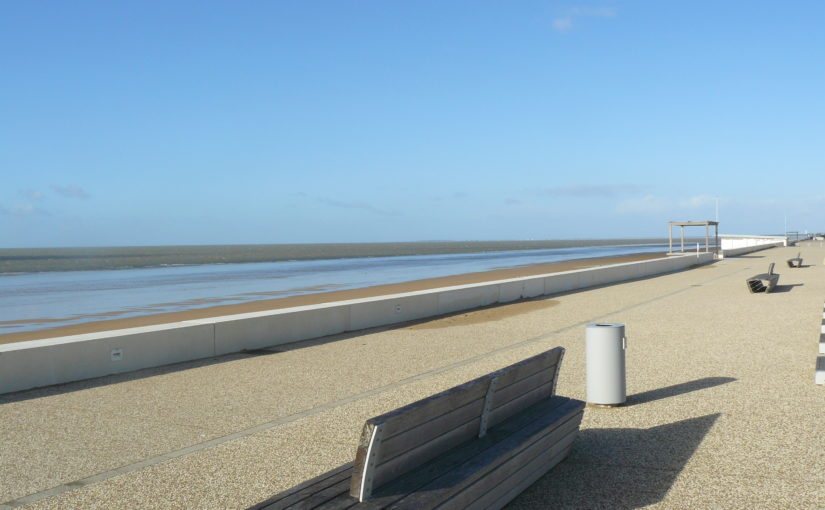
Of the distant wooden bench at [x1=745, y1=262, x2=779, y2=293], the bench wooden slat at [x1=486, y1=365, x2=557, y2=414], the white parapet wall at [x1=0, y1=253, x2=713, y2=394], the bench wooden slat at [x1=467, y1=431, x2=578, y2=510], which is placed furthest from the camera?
the distant wooden bench at [x1=745, y1=262, x2=779, y2=293]

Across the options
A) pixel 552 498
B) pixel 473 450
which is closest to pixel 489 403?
pixel 473 450

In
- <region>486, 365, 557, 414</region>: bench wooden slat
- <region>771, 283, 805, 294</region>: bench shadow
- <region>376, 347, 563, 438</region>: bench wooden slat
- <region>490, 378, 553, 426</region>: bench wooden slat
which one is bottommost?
<region>771, 283, 805, 294</region>: bench shadow

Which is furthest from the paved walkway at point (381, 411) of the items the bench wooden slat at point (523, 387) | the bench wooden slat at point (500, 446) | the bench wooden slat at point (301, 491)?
the bench wooden slat at point (301, 491)

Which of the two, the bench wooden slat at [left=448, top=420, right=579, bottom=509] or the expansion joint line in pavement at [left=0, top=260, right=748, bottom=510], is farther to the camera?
the expansion joint line in pavement at [left=0, top=260, right=748, bottom=510]

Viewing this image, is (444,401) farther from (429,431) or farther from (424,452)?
(424,452)

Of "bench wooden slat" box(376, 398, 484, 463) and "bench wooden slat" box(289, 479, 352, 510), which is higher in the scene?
"bench wooden slat" box(376, 398, 484, 463)

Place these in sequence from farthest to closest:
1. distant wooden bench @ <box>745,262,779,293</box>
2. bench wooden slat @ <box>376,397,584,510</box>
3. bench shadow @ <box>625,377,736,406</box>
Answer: distant wooden bench @ <box>745,262,779,293</box>
bench shadow @ <box>625,377,736,406</box>
bench wooden slat @ <box>376,397,584,510</box>

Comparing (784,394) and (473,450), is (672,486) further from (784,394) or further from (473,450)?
(784,394)

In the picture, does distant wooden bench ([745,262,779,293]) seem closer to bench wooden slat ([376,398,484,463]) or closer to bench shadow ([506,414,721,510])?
bench shadow ([506,414,721,510])

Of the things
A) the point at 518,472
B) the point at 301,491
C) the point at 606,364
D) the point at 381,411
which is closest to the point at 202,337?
the point at 381,411

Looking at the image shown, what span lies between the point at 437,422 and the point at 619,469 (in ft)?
5.93

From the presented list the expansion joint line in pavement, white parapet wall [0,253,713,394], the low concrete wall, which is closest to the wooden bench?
the expansion joint line in pavement

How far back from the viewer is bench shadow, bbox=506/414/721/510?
163 inches

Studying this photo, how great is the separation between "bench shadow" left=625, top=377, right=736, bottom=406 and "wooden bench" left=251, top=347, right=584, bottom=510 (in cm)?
210
